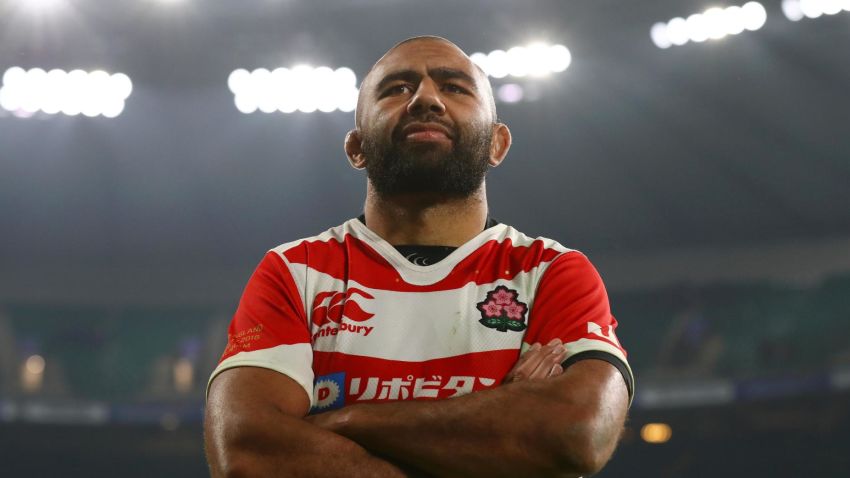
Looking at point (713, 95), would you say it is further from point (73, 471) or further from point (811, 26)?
point (73, 471)

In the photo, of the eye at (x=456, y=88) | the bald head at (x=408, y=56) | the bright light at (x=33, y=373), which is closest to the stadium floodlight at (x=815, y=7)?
the bald head at (x=408, y=56)

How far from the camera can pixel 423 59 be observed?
7.29 feet

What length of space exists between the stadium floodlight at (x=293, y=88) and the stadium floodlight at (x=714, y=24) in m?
4.10

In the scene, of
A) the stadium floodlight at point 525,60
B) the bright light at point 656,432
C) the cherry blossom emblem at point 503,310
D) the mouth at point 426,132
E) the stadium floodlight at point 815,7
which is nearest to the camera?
the cherry blossom emblem at point 503,310

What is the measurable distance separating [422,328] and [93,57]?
9379 mm

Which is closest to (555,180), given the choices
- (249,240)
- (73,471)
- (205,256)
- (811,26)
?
(811,26)

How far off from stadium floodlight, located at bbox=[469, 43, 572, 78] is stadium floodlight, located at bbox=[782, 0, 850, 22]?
106 inches

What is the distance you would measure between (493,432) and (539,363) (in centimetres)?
22

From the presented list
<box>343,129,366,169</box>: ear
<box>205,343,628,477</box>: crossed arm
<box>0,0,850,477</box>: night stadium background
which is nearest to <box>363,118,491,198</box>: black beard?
<box>343,129,366,169</box>: ear

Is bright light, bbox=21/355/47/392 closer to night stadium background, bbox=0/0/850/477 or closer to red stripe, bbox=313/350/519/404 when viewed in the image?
night stadium background, bbox=0/0/850/477

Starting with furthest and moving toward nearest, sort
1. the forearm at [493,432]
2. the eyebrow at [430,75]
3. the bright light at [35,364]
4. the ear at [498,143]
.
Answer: the bright light at [35,364] < the ear at [498,143] < the eyebrow at [430,75] < the forearm at [493,432]

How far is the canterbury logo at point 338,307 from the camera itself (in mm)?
1897

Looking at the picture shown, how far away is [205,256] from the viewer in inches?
551

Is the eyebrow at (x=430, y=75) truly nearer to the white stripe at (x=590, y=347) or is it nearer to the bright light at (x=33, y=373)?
the white stripe at (x=590, y=347)
